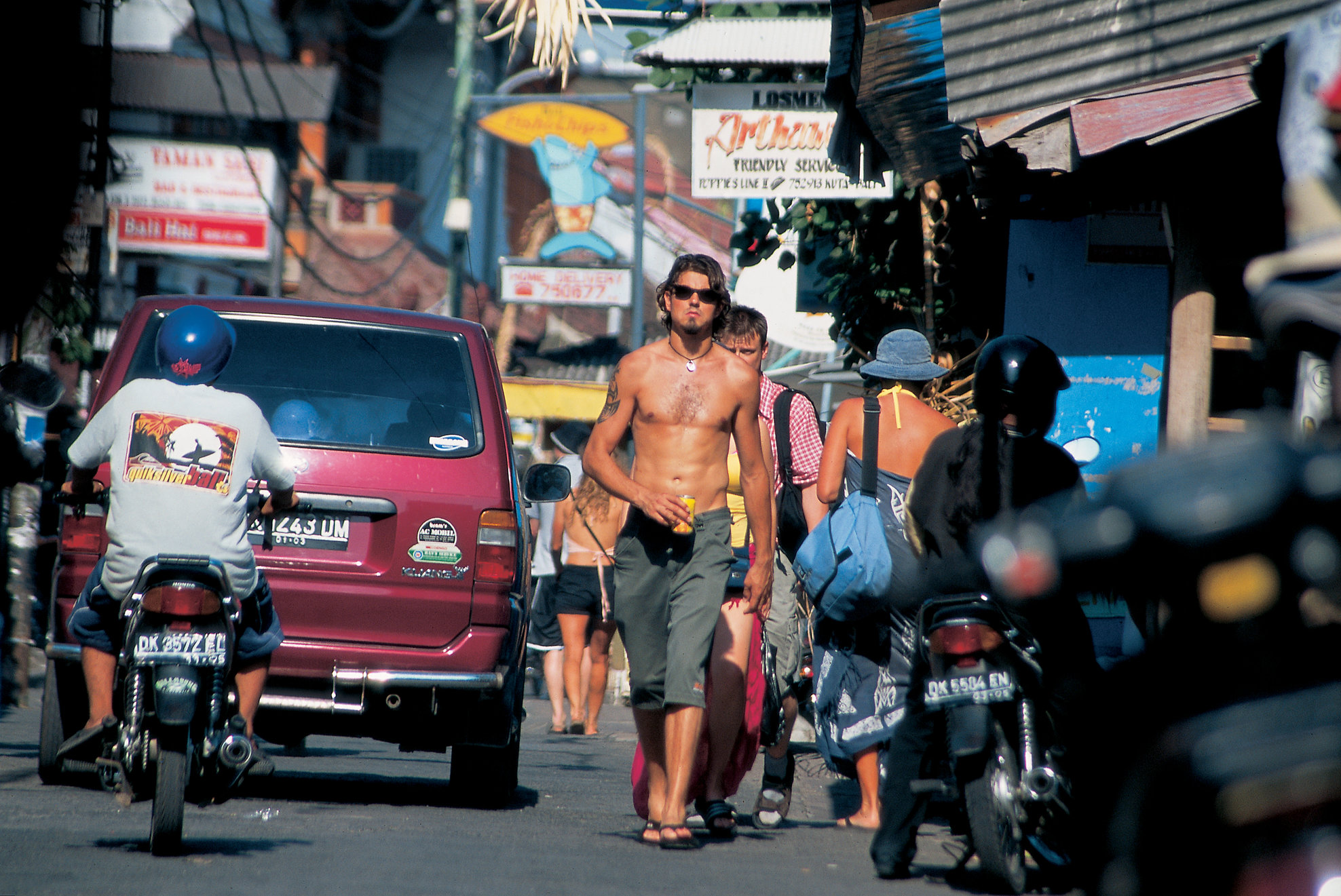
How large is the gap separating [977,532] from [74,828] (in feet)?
10.6

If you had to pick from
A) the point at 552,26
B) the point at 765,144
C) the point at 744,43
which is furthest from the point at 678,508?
the point at 744,43

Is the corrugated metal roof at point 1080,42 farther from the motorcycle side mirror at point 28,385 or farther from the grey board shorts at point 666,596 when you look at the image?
the motorcycle side mirror at point 28,385

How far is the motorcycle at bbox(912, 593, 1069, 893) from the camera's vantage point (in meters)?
4.79

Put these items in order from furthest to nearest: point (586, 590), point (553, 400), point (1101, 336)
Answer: point (553, 400)
point (586, 590)
point (1101, 336)

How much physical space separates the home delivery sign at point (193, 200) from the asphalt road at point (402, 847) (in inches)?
759

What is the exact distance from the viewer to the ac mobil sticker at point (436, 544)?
6.45 m

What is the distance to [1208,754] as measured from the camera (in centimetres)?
232

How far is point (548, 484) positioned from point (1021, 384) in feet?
7.93

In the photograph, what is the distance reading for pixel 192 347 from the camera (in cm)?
532

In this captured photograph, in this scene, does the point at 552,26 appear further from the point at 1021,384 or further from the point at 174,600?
the point at 174,600

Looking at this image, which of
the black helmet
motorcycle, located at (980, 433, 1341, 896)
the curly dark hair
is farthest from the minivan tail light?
motorcycle, located at (980, 433, 1341, 896)

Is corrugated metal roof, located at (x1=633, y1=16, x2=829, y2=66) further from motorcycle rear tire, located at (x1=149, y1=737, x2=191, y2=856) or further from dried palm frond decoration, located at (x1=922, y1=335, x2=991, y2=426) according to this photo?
motorcycle rear tire, located at (x1=149, y1=737, x2=191, y2=856)

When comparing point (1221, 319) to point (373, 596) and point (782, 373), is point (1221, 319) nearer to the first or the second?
point (373, 596)

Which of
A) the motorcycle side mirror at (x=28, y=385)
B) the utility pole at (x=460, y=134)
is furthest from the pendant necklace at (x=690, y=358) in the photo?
the utility pole at (x=460, y=134)
